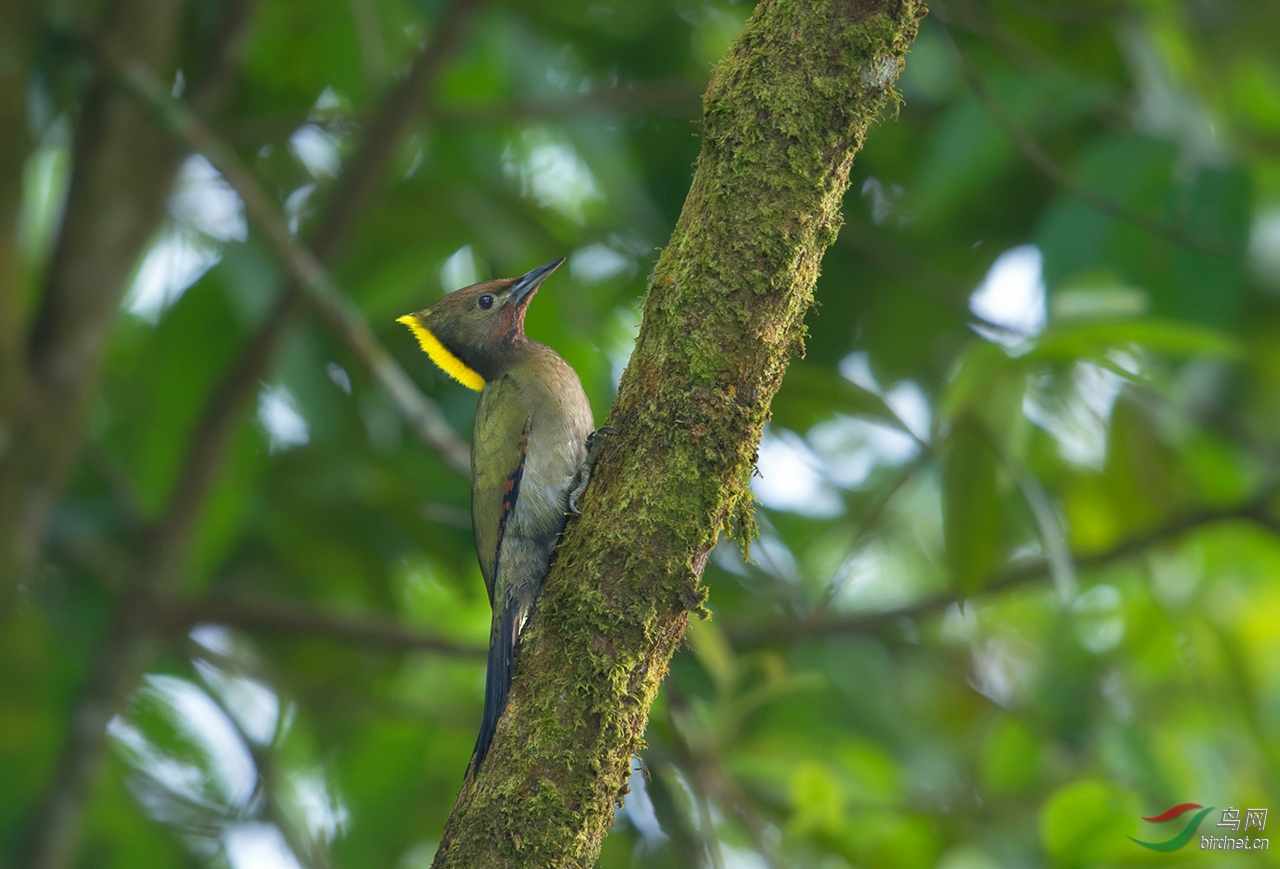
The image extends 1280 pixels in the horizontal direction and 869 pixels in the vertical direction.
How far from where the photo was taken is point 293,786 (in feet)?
17.6

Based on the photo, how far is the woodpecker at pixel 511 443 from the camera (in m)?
3.08

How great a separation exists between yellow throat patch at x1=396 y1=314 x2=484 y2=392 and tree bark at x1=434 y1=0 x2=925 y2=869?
206 cm

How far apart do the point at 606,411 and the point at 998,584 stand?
1.55 metres

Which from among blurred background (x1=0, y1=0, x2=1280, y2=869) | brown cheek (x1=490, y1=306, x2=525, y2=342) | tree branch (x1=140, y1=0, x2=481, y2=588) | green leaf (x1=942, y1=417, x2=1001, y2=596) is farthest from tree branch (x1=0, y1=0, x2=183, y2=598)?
green leaf (x1=942, y1=417, x2=1001, y2=596)

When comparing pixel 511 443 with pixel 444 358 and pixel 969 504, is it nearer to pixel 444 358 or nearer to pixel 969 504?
pixel 444 358

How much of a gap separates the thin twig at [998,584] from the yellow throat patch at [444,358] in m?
1.31

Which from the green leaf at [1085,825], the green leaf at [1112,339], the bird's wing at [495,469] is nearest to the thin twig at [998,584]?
the green leaf at [1085,825]

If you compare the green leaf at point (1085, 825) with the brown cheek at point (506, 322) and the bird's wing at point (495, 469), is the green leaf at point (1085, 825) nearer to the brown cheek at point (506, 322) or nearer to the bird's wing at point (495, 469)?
the bird's wing at point (495, 469)

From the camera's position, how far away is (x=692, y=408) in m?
2.04

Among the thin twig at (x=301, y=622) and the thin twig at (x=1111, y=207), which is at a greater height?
the thin twig at (x=1111, y=207)

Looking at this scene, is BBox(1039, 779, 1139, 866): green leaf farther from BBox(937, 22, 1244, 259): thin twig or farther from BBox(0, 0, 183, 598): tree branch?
BBox(0, 0, 183, 598): tree branch

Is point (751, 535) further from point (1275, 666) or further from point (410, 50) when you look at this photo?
point (1275, 666)

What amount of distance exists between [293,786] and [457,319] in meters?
2.61

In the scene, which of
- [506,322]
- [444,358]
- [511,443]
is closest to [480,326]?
[506,322]
